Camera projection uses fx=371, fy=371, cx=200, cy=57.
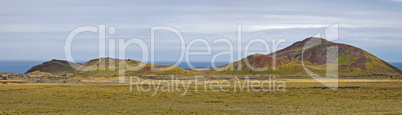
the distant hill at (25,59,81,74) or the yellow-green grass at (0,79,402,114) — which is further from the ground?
the distant hill at (25,59,81,74)

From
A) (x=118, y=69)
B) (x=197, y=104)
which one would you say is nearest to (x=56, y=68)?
(x=118, y=69)

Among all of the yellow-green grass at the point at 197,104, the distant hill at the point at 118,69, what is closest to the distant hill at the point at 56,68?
the distant hill at the point at 118,69

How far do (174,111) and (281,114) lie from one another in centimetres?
1074

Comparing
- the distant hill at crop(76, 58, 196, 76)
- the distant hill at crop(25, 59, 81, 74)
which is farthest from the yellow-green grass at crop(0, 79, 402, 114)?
the distant hill at crop(25, 59, 81, 74)

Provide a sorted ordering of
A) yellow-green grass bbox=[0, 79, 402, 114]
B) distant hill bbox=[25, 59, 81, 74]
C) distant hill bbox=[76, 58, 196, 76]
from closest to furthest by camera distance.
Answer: yellow-green grass bbox=[0, 79, 402, 114] → distant hill bbox=[76, 58, 196, 76] → distant hill bbox=[25, 59, 81, 74]

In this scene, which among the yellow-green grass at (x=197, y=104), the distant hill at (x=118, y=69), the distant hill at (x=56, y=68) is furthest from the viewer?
the distant hill at (x=56, y=68)

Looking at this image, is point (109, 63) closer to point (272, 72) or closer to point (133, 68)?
point (133, 68)

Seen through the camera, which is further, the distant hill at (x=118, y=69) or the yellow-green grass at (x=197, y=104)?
the distant hill at (x=118, y=69)

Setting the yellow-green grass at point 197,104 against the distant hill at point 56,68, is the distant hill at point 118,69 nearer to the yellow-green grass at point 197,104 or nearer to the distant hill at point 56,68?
the distant hill at point 56,68

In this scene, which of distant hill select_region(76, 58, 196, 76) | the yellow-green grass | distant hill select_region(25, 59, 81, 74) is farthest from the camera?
distant hill select_region(25, 59, 81, 74)

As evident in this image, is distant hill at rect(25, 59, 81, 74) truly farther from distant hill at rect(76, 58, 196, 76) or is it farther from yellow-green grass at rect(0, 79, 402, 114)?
yellow-green grass at rect(0, 79, 402, 114)

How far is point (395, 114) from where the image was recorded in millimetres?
32188

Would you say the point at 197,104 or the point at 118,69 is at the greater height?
the point at 118,69

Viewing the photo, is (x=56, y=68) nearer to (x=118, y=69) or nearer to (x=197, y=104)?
(x=118, y=69)
